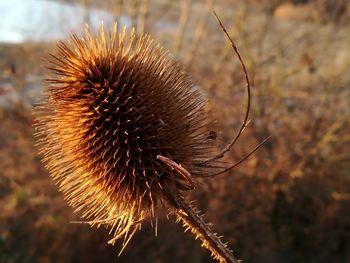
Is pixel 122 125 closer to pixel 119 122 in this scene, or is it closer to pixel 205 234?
pixel 119 122

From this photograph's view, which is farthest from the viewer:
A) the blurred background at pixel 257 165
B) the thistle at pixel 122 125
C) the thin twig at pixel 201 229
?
the blurred background at pixel 257 165

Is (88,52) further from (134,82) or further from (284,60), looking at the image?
(284,60)

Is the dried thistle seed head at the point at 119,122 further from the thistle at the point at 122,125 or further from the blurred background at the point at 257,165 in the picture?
the blurred background at the point at 257,165

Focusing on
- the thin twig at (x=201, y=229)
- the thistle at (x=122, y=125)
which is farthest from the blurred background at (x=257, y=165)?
the thin twig at (x=201, y=229)

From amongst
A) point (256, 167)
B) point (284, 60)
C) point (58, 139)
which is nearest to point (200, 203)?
point (256, 167)

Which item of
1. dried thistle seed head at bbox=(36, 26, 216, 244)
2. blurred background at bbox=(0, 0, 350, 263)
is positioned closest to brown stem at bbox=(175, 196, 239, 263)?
dried thistle seed head at bbox=(36, 26, 216, 244)

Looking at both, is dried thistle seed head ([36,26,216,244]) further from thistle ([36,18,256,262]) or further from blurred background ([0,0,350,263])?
blurred background ([0,0,350,263])

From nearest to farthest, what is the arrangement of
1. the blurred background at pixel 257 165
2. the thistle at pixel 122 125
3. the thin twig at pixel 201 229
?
the thin twig at pixel 201 229
the thistle at pixel 122 125
the blurred background at pixel 257 165
